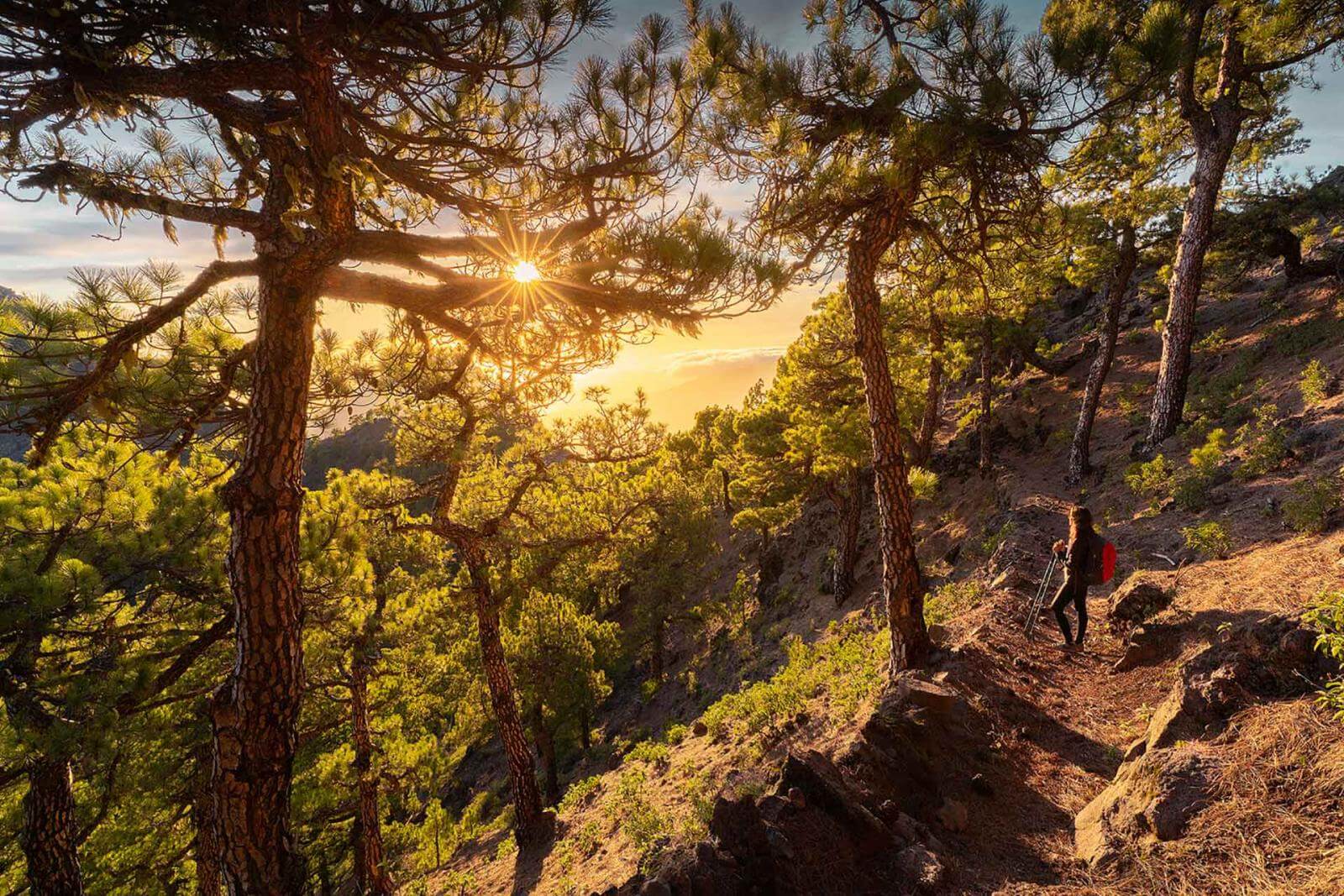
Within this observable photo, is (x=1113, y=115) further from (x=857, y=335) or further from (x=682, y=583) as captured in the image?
(x=682, y=583)

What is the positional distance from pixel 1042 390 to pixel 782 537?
13.4 meters

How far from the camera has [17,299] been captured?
3.75 metres

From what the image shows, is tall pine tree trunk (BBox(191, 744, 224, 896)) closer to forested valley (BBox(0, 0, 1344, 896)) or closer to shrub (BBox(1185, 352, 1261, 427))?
forested valley (BBox(0, 0, 1344, 896))

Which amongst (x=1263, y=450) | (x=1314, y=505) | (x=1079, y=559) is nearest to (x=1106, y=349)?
(x=1263, y=450)

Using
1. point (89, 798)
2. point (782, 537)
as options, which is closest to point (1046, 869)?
point (89, 798)

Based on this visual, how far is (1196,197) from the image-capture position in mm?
11531

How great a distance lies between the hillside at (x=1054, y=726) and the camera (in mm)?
3098

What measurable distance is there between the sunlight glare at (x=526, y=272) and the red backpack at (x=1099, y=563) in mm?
7321

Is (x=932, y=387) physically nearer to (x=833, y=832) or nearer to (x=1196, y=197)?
(x=1196, y=197)

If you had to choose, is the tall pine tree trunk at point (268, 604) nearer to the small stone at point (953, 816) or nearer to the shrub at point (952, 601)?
the small stone at point (953, 816)

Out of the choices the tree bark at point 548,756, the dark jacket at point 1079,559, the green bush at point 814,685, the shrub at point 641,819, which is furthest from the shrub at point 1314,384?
the tree bark at point 548,756

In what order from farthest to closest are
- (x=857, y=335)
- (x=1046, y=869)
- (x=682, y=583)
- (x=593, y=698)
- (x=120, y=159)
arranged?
(x=682, y=583) < (x=593, y=698) < (x=857, y=335) < (x=120, y=159) < (x=1046, y=869)

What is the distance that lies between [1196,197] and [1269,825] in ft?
46.0

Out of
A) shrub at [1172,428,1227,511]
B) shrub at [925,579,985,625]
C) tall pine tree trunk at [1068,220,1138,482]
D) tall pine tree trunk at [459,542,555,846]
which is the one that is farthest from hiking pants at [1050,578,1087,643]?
tall pine tree trunk at [1068,220,1138,482]
